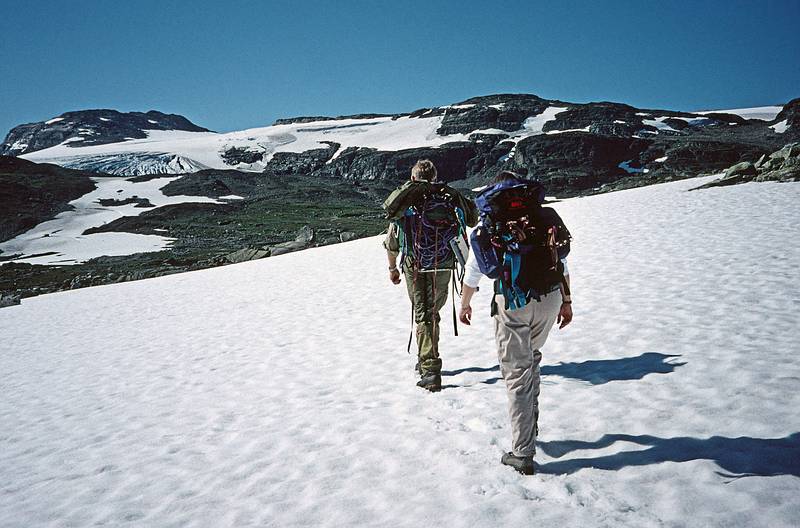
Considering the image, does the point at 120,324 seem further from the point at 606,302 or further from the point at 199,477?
the point at 606,302

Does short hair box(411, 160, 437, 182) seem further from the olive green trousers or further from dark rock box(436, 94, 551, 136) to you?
dark rock box(436, 94, 551, 136)

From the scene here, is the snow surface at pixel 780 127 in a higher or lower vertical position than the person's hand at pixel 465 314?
higher

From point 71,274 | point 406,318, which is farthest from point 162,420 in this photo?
point 71,274

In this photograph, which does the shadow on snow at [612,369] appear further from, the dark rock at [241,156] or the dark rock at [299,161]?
the dark rock at [241,156]

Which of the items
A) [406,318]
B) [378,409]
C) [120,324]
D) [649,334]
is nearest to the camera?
[378,409]

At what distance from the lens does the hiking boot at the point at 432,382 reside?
19.5 feet

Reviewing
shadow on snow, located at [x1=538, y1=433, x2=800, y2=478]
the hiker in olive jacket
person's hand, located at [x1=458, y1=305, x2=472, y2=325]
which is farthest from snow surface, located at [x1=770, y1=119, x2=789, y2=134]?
person's hand, located at [x1=458, y1=305, x2=472, y2=325]

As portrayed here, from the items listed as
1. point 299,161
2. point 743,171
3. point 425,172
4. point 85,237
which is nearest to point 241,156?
point 299,161

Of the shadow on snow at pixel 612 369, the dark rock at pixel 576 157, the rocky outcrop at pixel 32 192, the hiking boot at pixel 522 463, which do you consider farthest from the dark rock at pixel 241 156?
the hiking boot at pixel 522 463

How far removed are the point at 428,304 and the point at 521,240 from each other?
2450 mm

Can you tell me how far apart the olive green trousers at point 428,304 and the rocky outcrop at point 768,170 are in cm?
2213

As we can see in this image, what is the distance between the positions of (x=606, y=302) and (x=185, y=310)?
40.5ft

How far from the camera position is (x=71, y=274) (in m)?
42.3

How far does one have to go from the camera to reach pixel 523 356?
3740 mm
